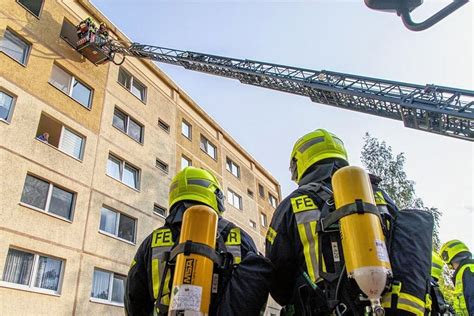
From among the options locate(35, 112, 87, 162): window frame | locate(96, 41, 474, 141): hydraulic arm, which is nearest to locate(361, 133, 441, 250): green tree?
locate(96, 41, 474, 141): hydraulic arm

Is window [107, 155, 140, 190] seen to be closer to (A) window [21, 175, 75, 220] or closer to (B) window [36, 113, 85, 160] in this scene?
(B) window [36, 113, 85, 160]

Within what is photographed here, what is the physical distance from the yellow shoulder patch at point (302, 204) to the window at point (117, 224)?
36.2ft

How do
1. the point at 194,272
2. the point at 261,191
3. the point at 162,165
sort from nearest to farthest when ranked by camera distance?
the point at 194,272 < the point at 162,165 < the point at 261,191

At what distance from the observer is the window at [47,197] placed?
394 inches

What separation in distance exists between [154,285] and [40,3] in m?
13.1

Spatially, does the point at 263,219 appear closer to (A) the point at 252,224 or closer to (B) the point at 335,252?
(A) the point at 252,224

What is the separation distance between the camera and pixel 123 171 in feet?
45.4

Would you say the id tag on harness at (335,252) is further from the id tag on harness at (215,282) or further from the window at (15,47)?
the window at (15,47)

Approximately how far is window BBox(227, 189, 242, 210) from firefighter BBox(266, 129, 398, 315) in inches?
752

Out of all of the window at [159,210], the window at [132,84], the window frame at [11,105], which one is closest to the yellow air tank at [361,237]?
the window frame at [11,105]

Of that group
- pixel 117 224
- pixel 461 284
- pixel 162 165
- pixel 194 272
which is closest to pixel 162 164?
pixel 162 165

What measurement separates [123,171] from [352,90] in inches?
362

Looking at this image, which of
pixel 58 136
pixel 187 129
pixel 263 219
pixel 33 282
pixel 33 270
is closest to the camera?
pixel 33 282

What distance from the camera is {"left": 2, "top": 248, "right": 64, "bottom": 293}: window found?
8.96m
